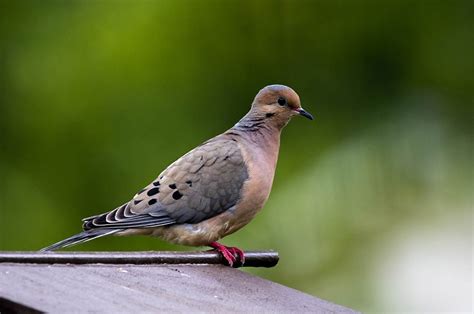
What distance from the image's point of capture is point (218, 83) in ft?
27.8

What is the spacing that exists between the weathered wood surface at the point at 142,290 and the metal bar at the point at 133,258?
25 mm

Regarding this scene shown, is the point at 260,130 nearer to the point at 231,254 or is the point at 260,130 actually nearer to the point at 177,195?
the point at 177,195

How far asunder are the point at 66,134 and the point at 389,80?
245 centimetres

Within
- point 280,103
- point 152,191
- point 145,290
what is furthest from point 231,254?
point 280,103

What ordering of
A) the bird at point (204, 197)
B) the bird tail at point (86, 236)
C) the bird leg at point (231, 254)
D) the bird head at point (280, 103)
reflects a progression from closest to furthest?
the bird leg at point (231, 254) → the bird tail at point (86, 236) → the bird at point (204, 197) → the bird head at point (280, 103)

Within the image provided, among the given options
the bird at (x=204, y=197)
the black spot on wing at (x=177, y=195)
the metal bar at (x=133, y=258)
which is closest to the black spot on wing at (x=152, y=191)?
the bird at (x=204, y=197)

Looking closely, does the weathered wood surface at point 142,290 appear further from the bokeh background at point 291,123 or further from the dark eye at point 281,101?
the bokeh background at point 291,123

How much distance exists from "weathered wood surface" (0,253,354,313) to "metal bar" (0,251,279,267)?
0.03 meters

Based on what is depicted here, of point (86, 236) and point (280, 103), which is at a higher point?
point (280, 103)

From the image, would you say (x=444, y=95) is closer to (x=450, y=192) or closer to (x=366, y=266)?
(x=450, y=192)

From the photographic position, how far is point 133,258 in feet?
14.7

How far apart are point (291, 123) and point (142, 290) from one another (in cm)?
442

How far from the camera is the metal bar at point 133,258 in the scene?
4082 mm

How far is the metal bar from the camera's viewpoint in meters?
4.08
